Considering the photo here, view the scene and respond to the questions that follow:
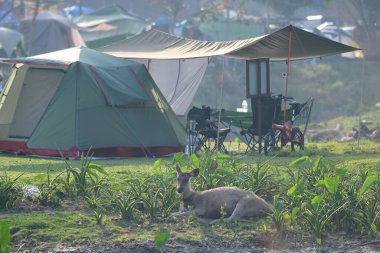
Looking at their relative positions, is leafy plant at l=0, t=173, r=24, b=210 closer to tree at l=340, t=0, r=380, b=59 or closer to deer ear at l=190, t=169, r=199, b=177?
deer ear at l=190, t=169, r=199, b=177

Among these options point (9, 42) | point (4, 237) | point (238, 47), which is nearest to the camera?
point (4, 237)

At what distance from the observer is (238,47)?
13.9m

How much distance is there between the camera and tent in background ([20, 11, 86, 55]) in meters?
37.2

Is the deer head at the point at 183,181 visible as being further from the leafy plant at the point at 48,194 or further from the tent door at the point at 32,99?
the tent door at the point at 32,99

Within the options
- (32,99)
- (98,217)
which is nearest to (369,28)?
(32,99)

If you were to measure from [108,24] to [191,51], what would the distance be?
2548 cm

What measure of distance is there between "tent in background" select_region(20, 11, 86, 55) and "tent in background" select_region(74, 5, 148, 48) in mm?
1759

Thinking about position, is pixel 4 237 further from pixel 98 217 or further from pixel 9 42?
pixel 9 42

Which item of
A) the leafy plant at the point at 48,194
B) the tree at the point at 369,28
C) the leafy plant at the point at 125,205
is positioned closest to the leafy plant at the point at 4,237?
the leafy plant at the point at 125,205

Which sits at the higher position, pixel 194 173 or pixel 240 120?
pixel 240 120

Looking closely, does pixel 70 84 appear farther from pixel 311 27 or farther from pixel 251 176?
pixel 311 27

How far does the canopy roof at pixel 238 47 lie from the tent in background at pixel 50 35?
19.8 m

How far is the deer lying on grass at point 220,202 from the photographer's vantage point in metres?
8.66

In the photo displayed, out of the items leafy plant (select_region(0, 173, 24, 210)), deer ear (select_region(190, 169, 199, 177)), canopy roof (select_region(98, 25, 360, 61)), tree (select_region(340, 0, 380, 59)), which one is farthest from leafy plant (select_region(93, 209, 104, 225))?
tree (select_region(340, 0, 380, 59))
